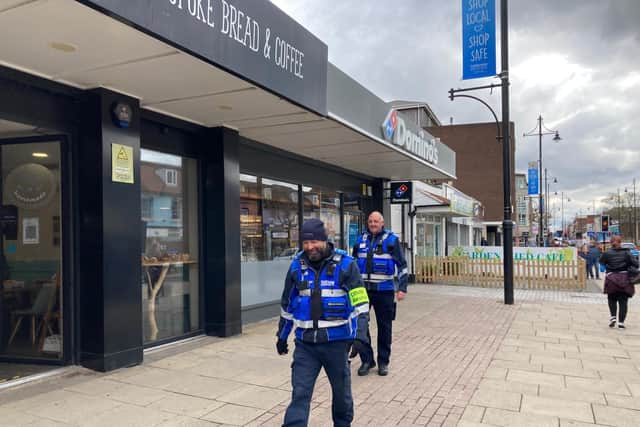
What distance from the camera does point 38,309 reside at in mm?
6324

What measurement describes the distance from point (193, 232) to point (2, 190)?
2581mm

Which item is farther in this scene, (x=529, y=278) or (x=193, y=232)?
(x=529, y=278)

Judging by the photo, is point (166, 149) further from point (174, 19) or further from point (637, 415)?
point (637, 415)

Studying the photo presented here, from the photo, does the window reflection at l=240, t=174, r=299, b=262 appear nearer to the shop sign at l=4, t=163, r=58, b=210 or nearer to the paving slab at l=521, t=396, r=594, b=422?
the shop sign at l=4, t=163, r=58, b=210

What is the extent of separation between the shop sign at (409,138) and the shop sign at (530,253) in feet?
18.5

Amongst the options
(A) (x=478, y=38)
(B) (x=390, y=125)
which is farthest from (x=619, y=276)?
(A) (x=478, y=38)

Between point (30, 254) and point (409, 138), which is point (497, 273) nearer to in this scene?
point (409, 138)

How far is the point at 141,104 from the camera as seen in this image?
648cm

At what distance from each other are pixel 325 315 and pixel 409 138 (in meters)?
7.76

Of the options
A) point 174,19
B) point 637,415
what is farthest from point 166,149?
point 637,415

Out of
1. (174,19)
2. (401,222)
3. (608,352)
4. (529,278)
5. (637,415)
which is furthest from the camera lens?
(401,222)

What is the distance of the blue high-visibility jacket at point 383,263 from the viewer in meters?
5.75

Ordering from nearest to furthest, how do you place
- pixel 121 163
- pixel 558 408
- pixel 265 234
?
pixel 558 408, pixel 121 163, pixel 265 234

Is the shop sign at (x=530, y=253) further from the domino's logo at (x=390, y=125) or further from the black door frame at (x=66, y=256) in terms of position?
the black door frame at (x=66, y=256)
